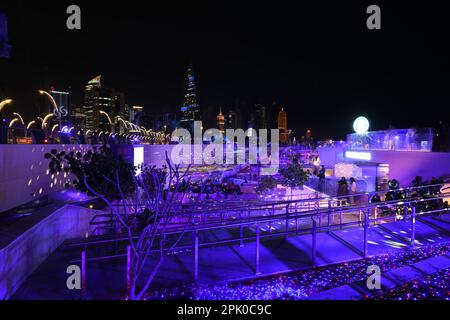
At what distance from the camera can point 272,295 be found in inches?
183

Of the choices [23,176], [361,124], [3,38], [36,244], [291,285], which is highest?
[3,38]

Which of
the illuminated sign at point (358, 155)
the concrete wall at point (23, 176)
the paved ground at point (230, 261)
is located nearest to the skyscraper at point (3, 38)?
the concrete wall at point (23, 176)

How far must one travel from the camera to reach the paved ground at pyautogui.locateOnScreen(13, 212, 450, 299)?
4.80 metres

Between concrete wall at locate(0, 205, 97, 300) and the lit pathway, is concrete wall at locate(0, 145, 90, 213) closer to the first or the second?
concrete wall at locate(0, 205, 97, 300)

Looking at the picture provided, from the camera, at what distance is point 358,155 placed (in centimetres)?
2216

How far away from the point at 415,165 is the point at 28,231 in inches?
673

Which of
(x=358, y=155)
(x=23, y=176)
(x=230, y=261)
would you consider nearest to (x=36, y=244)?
(x=230, y=261)

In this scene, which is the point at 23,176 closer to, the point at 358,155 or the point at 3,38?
the point at 3,38

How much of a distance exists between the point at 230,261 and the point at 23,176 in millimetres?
6437

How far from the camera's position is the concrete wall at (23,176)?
7.69 m

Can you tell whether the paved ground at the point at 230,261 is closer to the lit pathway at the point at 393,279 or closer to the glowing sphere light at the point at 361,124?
the lit pathway at the point at 393,279

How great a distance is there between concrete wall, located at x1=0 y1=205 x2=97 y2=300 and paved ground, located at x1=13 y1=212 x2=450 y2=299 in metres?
0.16

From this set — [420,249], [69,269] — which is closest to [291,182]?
[420,249]

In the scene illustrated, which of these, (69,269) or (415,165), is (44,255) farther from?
(415,165)
